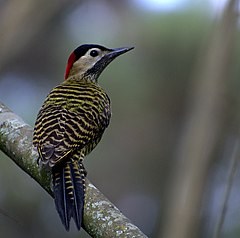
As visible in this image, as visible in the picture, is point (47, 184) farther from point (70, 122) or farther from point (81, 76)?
point (81, 76)

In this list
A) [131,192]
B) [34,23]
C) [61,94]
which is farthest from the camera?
[131,192]

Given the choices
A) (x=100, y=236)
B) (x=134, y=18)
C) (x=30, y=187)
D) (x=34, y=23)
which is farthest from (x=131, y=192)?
(x=100, y=236)

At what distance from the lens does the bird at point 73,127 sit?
3.26 metres

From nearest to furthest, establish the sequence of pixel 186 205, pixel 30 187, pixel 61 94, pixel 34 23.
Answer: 1. pixel 186 205
2. pixel 61 94
3. pixel 34 23
4. pixel 30 187

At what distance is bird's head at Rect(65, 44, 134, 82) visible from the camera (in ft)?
15.5

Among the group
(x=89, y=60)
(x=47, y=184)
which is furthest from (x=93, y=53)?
(x=47, y=184)

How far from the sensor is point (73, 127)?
12.5 ft

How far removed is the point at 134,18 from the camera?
25.5ft

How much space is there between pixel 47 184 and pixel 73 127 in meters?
0.49

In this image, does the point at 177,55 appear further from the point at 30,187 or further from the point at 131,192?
the point at 30,187

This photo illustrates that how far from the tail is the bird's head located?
1.31 metres

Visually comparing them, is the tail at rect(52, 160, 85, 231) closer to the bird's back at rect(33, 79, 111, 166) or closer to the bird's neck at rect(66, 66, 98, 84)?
the bird's back at rect(33, 79, 111, 166)

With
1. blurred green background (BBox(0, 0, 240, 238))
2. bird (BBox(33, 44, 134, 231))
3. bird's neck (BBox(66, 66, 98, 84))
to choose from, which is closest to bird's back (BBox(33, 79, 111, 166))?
bird (BBox(33, 44, 134, 231))

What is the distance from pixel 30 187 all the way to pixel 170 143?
1764mm
